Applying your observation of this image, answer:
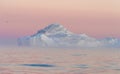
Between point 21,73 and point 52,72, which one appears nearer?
point 21,73

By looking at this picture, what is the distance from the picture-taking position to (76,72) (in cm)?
5369

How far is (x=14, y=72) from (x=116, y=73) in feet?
50.4

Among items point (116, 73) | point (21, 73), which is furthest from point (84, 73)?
point (21, 73)

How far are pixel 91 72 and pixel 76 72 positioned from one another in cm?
242

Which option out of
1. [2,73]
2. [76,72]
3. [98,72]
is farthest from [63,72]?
[2,73]

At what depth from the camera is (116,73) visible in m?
53.8

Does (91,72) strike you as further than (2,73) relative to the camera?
Yes

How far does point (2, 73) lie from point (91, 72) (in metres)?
13.6

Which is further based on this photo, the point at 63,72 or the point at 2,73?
the point at 63,72

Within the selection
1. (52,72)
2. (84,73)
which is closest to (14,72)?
(52,72)

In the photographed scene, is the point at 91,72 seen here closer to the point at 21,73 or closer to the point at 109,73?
the point at 109,73

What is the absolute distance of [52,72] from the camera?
180 ft

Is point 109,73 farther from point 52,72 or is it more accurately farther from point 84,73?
point 52,72

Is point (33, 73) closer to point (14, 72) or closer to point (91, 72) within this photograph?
point (14, 72)
